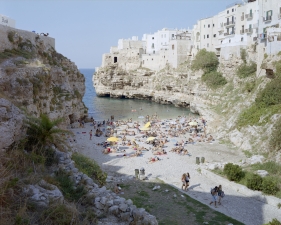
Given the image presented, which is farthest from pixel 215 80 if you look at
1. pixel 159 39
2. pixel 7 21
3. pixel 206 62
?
pixel 7 21

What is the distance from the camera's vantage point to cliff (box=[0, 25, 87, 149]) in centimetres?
1004

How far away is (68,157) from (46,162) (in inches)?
26.7

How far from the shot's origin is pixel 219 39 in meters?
47.2

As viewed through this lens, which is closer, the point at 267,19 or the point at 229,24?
the point at 267,19

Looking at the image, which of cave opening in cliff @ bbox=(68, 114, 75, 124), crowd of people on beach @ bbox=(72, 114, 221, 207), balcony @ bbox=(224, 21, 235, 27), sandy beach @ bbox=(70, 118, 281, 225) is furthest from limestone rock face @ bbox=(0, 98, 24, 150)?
balcony @ bbox=(224, 21, 235, 27)

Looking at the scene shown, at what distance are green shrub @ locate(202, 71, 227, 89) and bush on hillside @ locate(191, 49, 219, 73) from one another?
1489mm

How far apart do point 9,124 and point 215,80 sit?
38.2m

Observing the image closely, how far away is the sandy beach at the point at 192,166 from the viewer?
1245 cm

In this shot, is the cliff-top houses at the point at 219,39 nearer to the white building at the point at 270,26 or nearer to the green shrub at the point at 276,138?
the white building at the point at 270,26

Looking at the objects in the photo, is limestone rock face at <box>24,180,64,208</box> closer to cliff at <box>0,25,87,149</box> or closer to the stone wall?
cliff at <box>0,25,87,149</box>

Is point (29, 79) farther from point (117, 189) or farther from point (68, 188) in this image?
point (68, 188)

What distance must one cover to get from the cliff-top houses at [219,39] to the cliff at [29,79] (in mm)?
19999

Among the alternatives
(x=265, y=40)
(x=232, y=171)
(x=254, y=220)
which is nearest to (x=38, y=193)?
(x=254, y=220)

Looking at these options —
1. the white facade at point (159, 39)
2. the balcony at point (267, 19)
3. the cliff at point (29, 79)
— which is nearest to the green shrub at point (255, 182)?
the cliff at point (29, 79)
